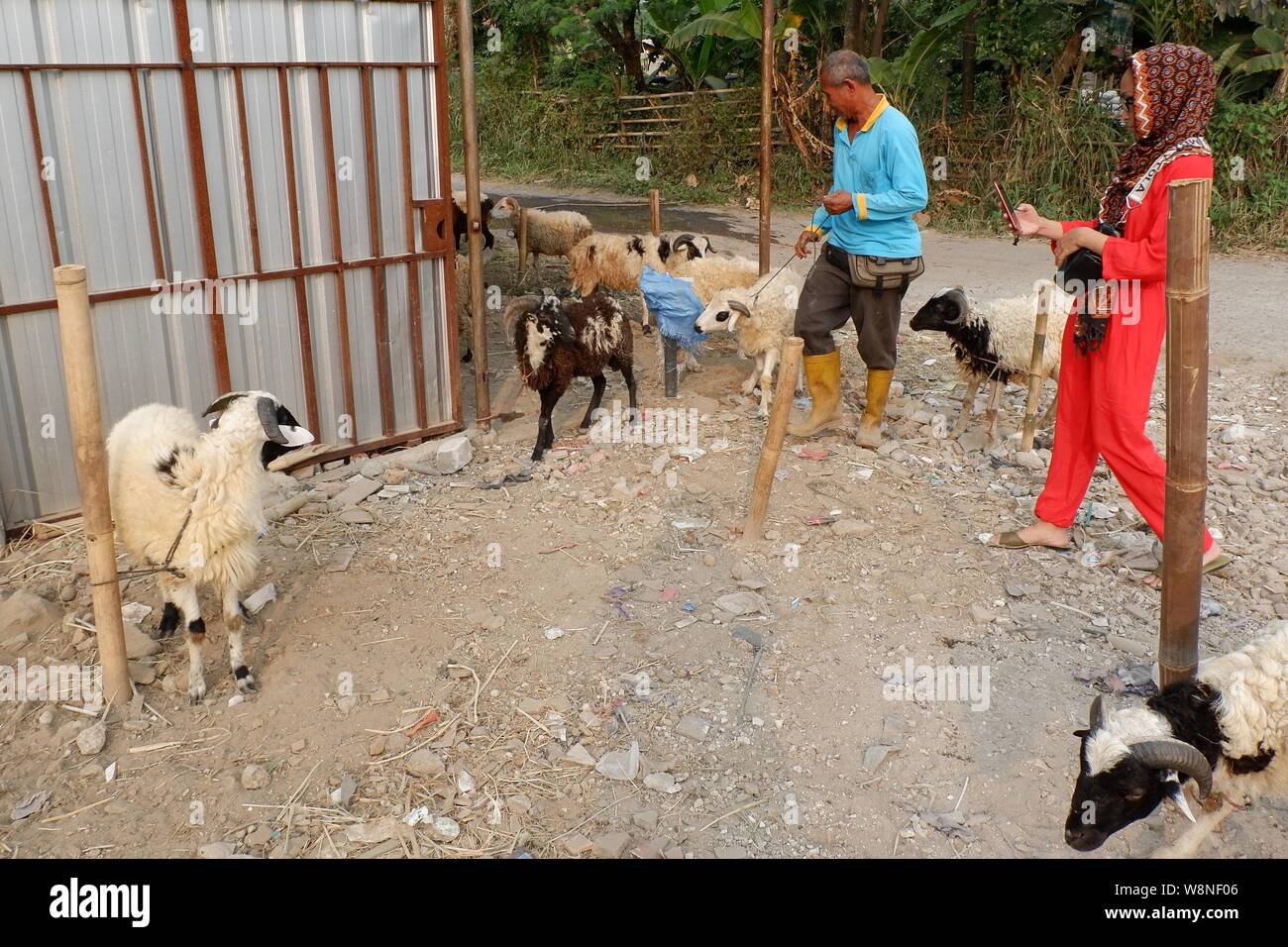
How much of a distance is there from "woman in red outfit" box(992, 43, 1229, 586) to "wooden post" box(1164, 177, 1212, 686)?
1.31 m

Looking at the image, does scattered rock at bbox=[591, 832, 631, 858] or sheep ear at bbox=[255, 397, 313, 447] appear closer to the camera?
scattered rock at bbox=[591, 832, 631, 858]

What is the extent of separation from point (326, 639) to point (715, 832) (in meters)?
2.12

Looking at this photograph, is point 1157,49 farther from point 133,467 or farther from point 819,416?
point 133,467

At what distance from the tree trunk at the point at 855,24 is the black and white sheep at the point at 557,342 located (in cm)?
1128

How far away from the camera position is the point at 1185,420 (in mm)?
3113

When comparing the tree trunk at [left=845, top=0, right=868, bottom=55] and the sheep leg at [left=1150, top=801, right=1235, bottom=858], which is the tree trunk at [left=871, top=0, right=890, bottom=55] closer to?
the tree trunk at [left=845, top=0, right=868, bottom=55]

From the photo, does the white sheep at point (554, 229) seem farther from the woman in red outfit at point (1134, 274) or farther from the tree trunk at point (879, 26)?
the woman in red outfit at point (1134, 274)

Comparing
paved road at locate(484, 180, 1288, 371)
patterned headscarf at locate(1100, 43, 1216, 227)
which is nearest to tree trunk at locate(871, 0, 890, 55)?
paved road at locate(484, 180, 1288, 371)

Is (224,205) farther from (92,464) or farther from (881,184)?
(881,184)

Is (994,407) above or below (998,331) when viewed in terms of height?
below

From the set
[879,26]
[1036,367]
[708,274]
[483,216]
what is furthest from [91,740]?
[879,26]

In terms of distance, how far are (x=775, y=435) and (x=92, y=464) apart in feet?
10.6

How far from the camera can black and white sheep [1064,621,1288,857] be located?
325 centimetres

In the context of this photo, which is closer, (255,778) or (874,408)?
(255,778)
